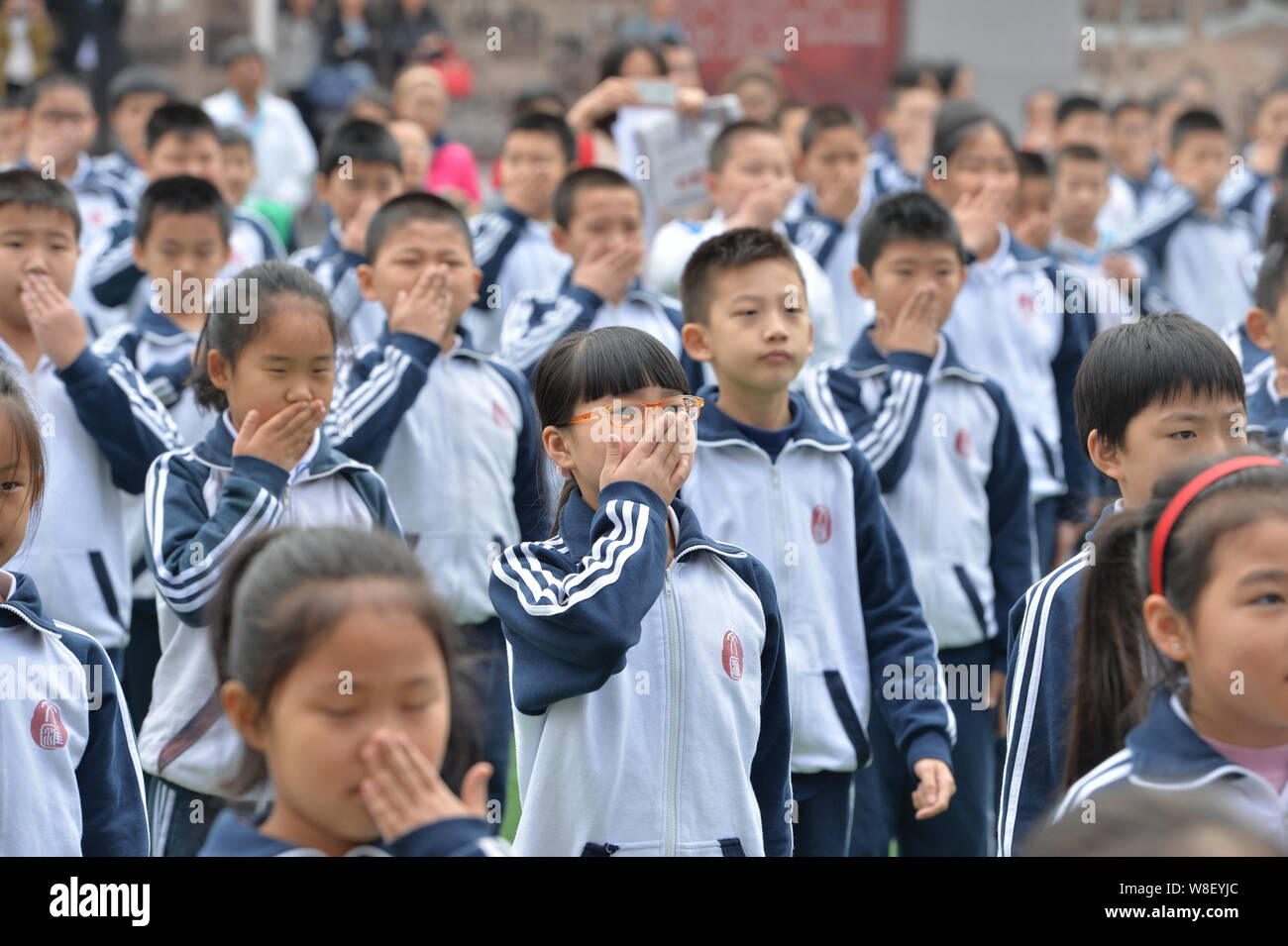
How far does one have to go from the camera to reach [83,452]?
3904 millimetres

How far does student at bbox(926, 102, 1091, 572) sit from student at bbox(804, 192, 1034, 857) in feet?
3.22

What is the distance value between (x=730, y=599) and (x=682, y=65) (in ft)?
24.9

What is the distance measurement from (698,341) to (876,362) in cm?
70

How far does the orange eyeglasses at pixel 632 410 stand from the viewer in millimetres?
2748

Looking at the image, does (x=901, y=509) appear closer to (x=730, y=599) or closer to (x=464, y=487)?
(x=464, y=487)

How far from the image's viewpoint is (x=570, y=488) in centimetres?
286

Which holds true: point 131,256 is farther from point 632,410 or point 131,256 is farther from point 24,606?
point 632,410

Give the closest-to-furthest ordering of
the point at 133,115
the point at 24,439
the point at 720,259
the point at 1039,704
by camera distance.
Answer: the point at 1039,704
the point at 24,439
the point at 720,259
the point at 133,115

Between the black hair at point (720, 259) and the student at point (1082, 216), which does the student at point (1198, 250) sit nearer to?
the student at point (1082, 216)

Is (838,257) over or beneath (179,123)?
beneath

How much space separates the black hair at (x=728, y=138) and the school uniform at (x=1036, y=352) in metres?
1.23

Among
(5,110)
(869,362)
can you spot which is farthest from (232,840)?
(5,110)

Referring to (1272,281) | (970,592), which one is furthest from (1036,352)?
(970,592)

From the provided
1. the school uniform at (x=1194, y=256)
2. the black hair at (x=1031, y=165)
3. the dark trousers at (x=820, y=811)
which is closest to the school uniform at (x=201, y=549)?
the dark trousers at (x=820, y=811)
